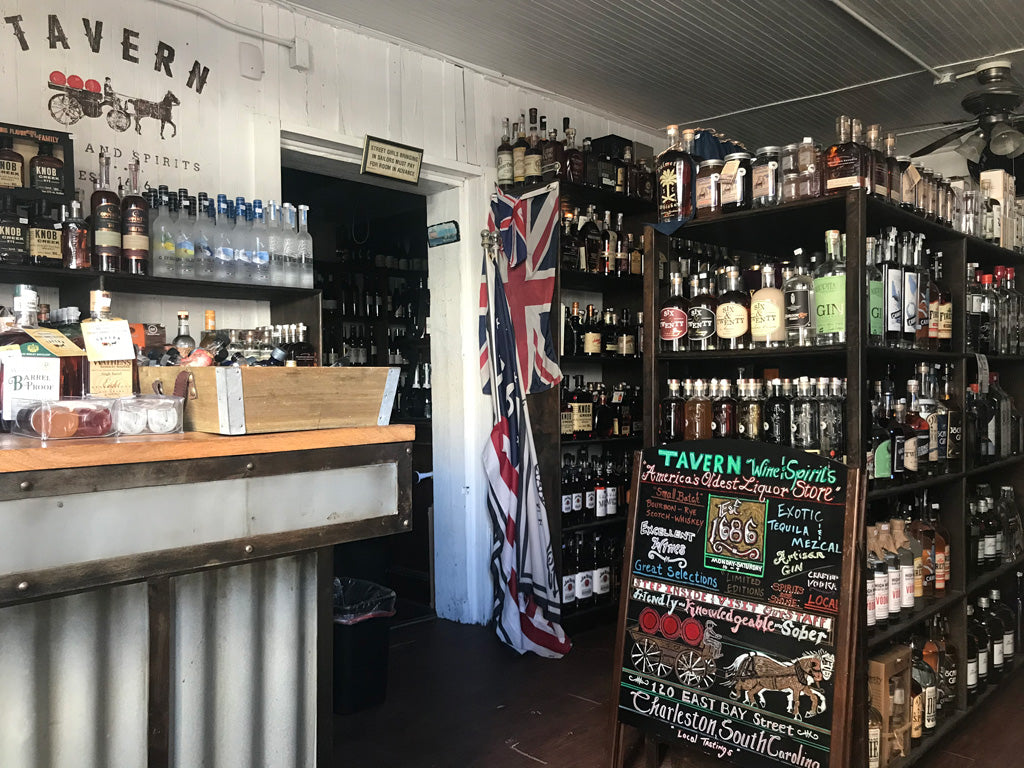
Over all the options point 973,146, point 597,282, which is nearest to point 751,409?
point 597,282

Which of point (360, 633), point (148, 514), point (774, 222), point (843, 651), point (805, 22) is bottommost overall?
point (360, 633)

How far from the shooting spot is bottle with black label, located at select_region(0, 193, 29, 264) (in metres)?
2.41

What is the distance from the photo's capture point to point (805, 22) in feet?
12.4

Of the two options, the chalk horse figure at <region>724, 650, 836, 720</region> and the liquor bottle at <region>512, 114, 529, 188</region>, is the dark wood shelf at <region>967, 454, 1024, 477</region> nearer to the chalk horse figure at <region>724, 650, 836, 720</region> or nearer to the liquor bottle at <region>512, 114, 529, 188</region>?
the chalk horse figure at <region>724, 650, 836, 720</region>

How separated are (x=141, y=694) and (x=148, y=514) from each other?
0.38m

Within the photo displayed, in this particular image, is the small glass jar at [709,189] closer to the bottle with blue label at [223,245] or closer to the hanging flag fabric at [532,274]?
the hanging flag fabric at [532,274]

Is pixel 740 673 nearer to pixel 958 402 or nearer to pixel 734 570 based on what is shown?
pixel 734 570

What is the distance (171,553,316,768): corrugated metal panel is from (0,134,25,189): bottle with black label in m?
1.58

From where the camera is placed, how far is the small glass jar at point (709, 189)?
8.41 feet

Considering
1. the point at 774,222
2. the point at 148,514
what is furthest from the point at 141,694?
the point at 774,222

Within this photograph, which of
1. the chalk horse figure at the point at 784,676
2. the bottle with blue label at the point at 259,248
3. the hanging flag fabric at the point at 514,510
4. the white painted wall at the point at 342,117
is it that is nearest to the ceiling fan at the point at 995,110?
the white painted wall at the point at 342,117

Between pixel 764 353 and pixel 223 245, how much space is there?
198 centimetres

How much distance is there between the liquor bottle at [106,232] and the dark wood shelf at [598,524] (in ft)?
8.05

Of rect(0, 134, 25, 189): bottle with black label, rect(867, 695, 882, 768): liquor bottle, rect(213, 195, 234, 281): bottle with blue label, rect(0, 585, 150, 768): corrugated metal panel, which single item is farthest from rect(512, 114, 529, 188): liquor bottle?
rect(0, 585, 150, 768): corrugated metal panel
